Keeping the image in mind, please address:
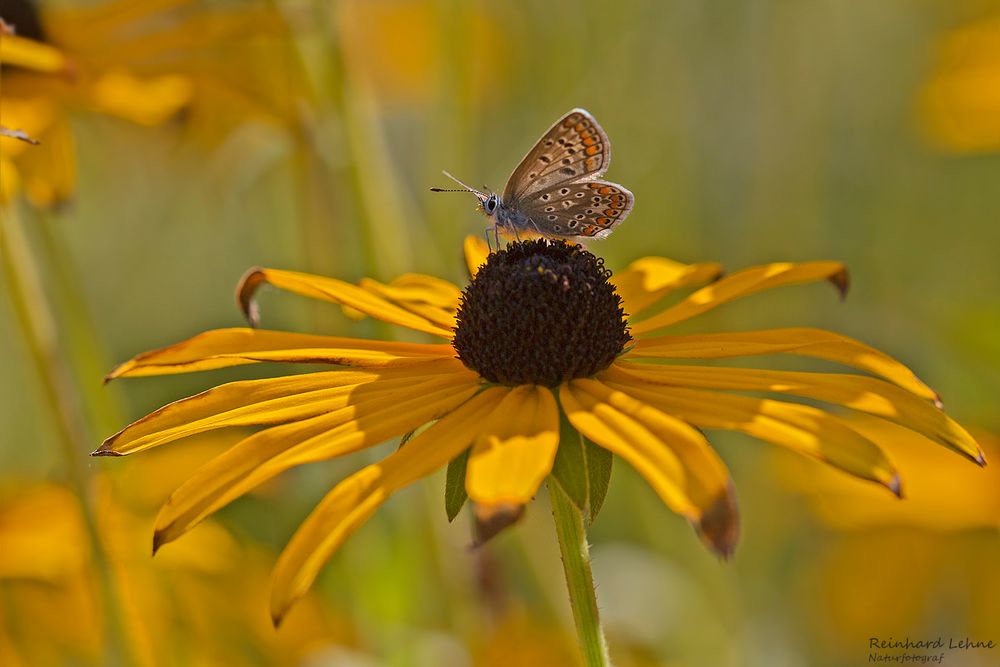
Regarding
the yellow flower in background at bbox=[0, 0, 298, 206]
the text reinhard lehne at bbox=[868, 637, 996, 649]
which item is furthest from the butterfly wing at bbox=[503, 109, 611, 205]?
the text reinhard lehne at bbox=[868, 637, 996, 649]

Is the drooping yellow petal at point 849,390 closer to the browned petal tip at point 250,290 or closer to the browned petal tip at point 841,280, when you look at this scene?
the browned petal tip at point 841,280

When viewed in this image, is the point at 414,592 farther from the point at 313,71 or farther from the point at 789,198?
the point at 789,198

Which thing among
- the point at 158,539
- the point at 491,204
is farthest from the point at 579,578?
the point at 491,204

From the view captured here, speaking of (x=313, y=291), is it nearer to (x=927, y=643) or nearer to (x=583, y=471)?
(x=583, y=471)

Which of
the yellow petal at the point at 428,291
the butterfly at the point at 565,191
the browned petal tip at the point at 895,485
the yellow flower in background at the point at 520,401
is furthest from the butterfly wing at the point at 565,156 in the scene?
the browned petal tip at the point at 895,485

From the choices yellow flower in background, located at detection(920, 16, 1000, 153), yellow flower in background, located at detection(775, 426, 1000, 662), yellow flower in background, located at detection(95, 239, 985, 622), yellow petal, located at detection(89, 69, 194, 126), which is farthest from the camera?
yellow flower in background, located at detection(920, 16, 1000, 153)

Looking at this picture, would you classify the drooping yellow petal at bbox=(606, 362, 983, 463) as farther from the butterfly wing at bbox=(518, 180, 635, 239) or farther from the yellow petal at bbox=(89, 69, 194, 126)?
the yellow petal at bbox=(89, 69, 194, 126)

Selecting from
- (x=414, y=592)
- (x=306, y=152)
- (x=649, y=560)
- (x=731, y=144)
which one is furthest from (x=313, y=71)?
(x=731, y=144)
